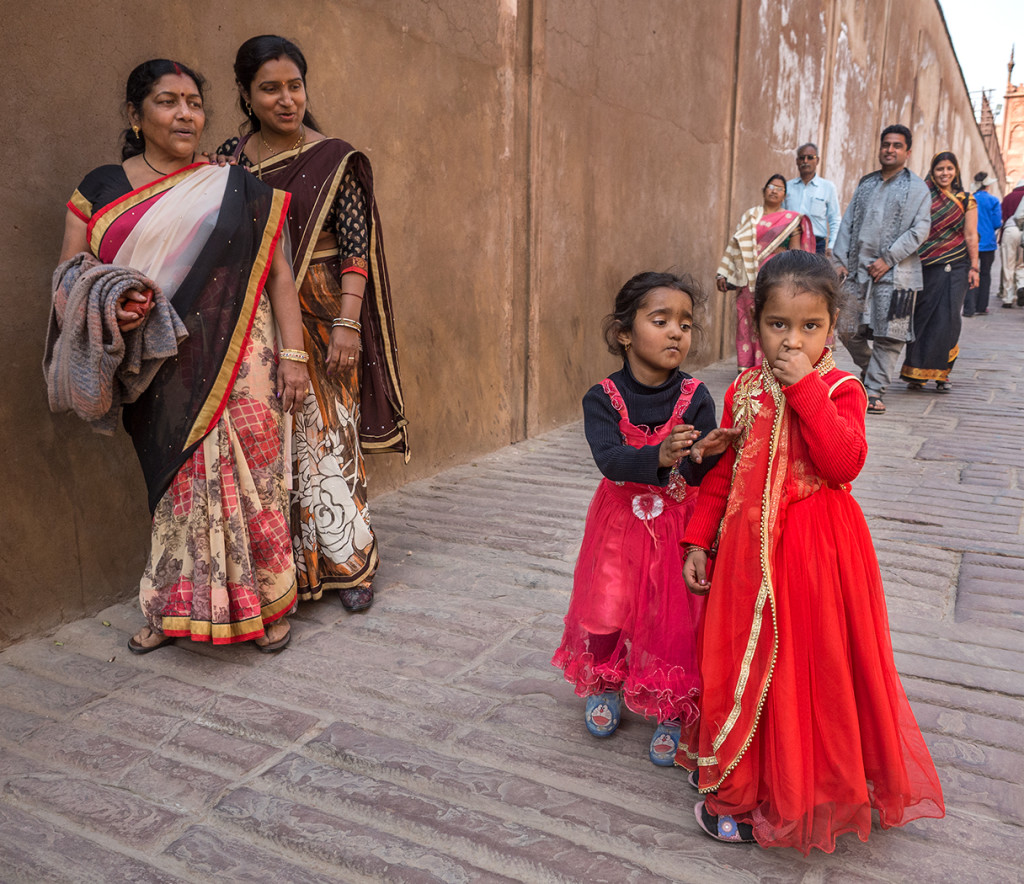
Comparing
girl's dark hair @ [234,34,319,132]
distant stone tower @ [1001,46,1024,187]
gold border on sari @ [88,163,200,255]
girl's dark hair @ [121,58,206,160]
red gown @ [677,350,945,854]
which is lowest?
red gown @ [677,350,945,854]

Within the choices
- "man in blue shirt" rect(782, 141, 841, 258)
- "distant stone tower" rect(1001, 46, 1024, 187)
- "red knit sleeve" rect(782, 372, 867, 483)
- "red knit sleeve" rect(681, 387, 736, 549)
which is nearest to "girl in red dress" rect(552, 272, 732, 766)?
"red knit sleeve" rect(681, 387, 736, 549)

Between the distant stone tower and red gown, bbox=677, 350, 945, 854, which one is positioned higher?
the distant stone tower

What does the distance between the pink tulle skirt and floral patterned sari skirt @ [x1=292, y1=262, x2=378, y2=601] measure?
1.30m

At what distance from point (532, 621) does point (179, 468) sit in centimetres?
132

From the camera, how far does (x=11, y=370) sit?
9.34 feet

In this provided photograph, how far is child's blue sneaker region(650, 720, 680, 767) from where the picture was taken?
2264 millimetres

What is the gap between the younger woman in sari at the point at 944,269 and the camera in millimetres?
7047

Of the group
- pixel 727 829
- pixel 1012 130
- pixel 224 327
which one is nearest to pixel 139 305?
pixel 224 327

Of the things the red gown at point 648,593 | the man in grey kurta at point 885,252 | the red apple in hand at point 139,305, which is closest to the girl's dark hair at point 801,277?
the red gown at point 648,593

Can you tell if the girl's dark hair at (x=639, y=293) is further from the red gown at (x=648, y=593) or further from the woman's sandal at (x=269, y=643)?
the woman's sandal at (x=269, y=643)

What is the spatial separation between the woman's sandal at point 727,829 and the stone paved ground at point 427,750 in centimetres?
3

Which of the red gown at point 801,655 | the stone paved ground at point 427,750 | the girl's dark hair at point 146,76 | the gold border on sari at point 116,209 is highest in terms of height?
the girl's dark hair at point 146,76

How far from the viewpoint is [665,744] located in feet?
7.45

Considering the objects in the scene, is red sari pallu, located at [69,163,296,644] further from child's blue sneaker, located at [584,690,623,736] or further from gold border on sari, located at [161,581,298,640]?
child's blue sneaker, located at [584,690,623,736]
